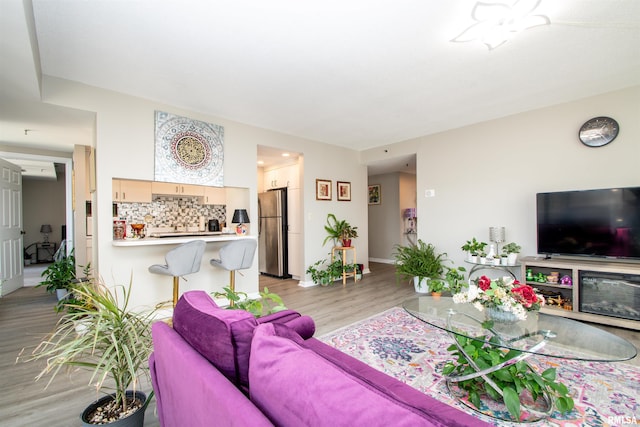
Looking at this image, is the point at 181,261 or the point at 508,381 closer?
the point at 508,381

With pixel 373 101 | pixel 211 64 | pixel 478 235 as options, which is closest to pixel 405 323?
pixel 478 235

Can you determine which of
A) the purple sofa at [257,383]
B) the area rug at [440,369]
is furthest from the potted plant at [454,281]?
the purple sofa at [257,383]

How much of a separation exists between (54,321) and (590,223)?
6237 millimetres

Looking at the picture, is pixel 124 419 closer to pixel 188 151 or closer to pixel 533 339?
pixel 533 339

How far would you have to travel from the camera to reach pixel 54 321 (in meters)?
3.27

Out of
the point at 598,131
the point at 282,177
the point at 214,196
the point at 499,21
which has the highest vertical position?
the point at 499,21

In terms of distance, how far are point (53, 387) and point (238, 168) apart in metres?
2.83

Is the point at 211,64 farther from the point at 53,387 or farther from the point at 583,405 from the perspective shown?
the point at 583,405

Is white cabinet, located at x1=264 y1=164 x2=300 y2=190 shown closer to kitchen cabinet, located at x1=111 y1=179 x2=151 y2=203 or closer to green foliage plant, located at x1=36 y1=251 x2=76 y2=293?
kitchen cabinet, located at x1=111 y1=179 x2=151 y2=203

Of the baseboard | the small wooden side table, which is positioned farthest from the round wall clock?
the baseboard

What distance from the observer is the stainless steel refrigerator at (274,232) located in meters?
5.49

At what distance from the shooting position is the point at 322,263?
5.11 m

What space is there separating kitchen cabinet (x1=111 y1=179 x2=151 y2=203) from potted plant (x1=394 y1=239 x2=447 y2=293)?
412 cm

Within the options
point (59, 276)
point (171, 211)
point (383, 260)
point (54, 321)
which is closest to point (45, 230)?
point (59, 276)
